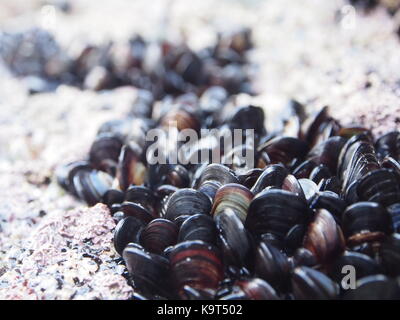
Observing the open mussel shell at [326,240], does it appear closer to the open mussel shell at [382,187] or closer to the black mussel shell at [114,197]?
the open mussel shell at [382,187]

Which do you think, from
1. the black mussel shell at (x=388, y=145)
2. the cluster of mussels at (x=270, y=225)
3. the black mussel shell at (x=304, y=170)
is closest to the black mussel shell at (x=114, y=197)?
the cluster of mussels at (x=270, y=225)

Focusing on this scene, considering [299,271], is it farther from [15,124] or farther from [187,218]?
[15,124]

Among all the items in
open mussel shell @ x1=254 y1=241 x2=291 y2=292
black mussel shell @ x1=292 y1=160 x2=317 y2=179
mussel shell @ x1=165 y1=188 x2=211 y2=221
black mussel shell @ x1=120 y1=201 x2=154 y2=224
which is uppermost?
black mussel shell @ x1=292 y1=160 x2=317 y2=179

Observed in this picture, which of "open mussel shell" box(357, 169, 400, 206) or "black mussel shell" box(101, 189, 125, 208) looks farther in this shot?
"black mussel shell" box(101, 189, 125, 208)

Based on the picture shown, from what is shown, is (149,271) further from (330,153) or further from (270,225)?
(330,153)

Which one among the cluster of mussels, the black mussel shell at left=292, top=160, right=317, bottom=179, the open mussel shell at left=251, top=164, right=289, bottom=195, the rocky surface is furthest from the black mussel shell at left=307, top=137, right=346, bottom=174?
the rocky surface

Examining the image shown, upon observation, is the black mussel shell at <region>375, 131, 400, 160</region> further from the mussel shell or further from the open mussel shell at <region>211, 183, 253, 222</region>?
the mussel shell

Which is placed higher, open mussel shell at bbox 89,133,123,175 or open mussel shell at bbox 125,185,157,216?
open mussel shell at bbox 89,133,123,175
